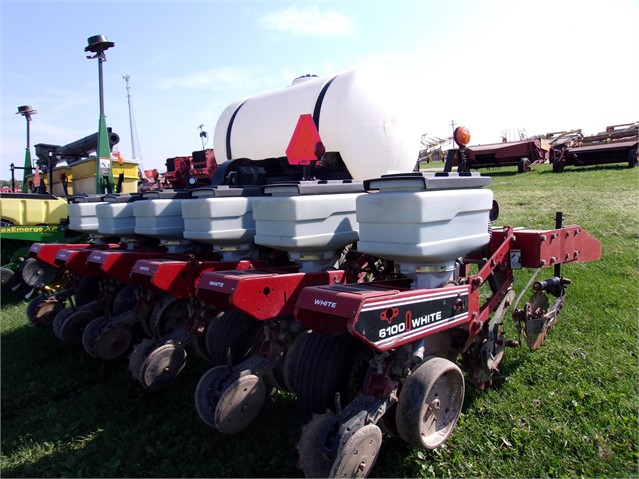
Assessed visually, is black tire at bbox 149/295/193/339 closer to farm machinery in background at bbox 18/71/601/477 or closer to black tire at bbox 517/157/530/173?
farm machinery in background at bbox 18/71/601/477

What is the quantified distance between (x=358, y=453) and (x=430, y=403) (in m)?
0.51

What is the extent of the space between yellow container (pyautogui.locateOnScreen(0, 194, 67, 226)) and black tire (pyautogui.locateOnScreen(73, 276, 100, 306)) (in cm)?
233

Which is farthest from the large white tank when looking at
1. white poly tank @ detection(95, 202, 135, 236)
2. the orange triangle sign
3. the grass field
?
the grass field

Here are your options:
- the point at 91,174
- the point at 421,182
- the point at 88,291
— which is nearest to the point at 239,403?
the point at 421,182

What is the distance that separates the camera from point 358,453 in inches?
87.6

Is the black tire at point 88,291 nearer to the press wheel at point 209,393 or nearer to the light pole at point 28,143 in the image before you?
the press wheel at point 209,393

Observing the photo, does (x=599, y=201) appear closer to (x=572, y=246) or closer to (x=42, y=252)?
(x=572, y=246)

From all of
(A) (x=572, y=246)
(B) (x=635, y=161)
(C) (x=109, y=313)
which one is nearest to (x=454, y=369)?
(A) (x=572, y=246)

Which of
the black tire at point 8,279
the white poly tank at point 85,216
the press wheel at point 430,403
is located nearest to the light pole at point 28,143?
the black tire at point 8,279

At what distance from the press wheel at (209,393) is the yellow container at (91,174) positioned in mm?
5629

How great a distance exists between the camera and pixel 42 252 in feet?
15.9

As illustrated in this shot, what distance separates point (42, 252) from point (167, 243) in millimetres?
1563

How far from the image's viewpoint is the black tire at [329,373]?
8.95 ft

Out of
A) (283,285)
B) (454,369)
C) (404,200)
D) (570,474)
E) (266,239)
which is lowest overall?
(570,474)
